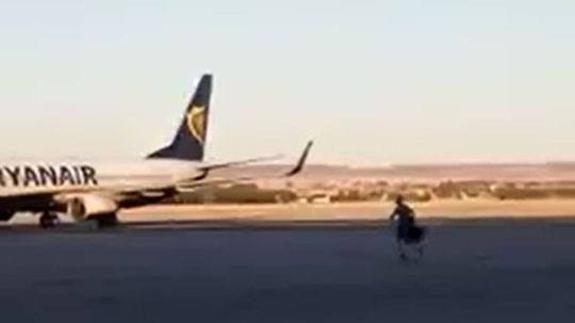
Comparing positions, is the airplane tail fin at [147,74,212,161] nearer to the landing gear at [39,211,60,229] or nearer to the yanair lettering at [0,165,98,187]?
the yanair lettering at [0,165,98,187]

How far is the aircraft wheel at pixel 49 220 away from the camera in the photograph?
208ft

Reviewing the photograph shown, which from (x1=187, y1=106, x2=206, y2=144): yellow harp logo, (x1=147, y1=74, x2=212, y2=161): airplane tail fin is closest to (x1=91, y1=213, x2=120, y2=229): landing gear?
(x1=147, y1=74, x2=212, y2=161): airplane tail fin

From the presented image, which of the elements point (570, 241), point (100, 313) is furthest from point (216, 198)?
point (100, 313)

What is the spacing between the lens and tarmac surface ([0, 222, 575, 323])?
824 inches

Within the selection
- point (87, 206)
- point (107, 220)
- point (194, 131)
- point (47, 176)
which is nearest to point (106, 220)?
point (107, 220)

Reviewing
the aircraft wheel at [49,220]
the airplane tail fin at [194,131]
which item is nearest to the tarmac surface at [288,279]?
the aircraft wheel at [49,220]

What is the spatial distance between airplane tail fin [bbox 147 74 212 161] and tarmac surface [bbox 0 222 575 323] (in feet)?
81.1

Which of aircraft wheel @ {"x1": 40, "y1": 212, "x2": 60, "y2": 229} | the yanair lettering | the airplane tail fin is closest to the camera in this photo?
aircraft wheel @ {"x1": 40, "y1": 212, "x2": 60, "y2": 229}

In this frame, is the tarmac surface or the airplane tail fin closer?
the tarmac surface

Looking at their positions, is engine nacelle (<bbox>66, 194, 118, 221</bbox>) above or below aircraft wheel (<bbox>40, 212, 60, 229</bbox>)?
above

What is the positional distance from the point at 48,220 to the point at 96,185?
3.08m

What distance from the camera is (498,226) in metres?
56.3

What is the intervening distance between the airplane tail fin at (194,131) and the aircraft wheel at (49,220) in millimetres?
8283

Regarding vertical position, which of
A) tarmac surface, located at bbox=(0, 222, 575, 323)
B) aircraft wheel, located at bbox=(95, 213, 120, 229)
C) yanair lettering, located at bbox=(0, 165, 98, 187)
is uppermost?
tarmac surface, located at bbox=(0, 222, 575, 323)
